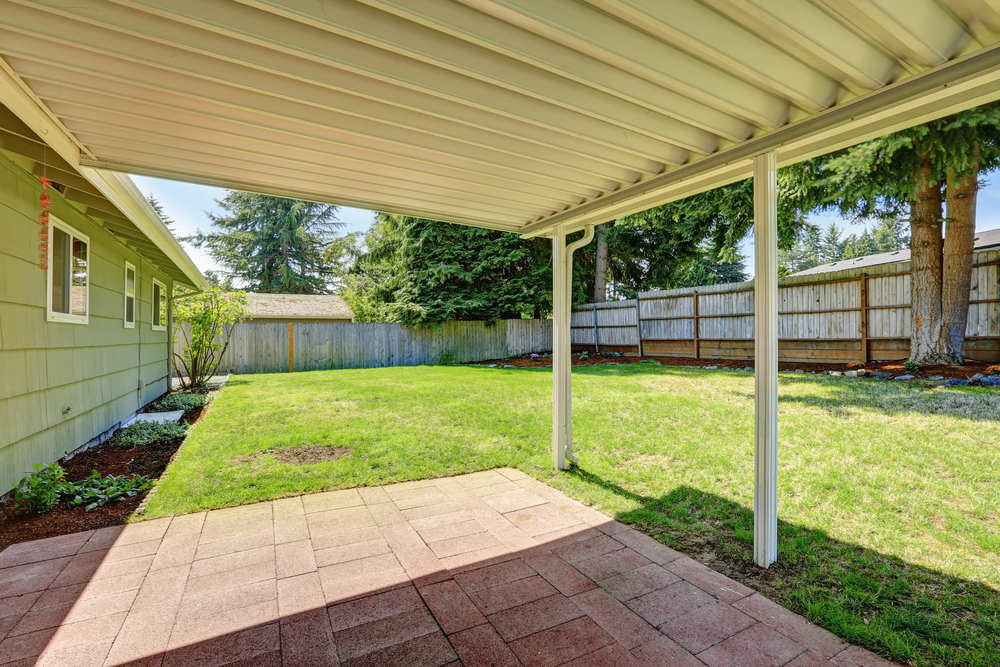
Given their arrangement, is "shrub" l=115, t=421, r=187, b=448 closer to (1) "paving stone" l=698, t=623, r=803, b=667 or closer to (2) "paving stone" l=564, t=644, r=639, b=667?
(2) "paving stone" l=564, t=644, r=639, b=667

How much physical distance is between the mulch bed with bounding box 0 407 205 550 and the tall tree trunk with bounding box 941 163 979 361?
10.5 m

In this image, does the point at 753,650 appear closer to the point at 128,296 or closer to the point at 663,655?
the point at 663,655

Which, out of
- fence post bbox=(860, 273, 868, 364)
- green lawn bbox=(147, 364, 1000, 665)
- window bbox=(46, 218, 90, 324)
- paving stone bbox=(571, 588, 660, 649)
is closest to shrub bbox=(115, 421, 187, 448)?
green lawn bbox=(147, 364, 1000, 665)

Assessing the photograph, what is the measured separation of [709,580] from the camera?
7.39ft

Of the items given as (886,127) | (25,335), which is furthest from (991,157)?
(25,335)

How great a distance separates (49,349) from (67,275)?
2.73 ft

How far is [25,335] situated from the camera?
3355 millimetres

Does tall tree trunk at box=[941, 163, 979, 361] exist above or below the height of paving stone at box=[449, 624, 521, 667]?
above

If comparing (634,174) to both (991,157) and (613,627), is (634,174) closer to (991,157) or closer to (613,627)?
(613,627)

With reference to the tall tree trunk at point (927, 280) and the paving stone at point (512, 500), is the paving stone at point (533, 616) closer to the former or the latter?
the paving stone at point (512, 500)

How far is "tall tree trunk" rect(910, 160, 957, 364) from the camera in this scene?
721cm

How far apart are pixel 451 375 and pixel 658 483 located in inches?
294

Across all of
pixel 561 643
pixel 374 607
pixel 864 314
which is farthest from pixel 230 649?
pixel 864 314

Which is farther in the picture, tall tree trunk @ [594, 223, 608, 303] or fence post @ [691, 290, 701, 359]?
tall tree trunk @ [594, 223, 608, 303]
